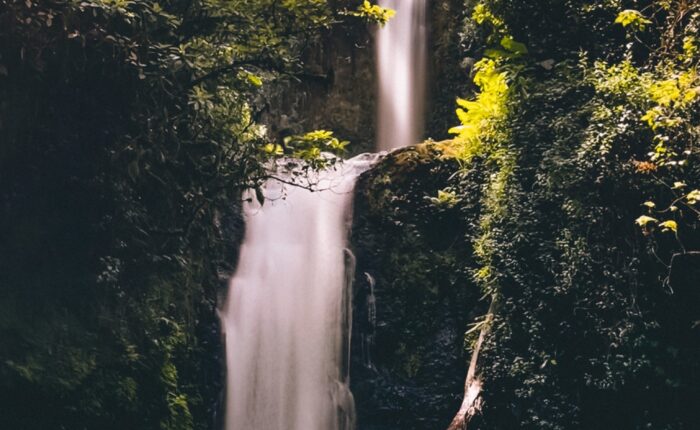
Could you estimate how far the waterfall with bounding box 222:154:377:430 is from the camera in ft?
40.2

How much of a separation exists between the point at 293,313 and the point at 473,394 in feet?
12.7

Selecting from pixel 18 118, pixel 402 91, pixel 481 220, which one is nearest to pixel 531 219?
pixel 481 220

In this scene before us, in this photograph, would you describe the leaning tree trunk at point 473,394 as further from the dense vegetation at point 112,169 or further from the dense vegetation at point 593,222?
the dense vegetation at point 112,169

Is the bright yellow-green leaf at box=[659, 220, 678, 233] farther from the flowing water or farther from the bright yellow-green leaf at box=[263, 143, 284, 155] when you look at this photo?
the flowing water

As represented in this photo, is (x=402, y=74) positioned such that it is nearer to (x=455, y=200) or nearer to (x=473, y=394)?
(x=455, y=200)

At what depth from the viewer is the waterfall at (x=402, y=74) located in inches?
753

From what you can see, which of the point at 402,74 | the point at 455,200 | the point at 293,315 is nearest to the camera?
the point at 455,200

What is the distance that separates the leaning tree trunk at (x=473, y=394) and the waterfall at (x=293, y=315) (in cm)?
247

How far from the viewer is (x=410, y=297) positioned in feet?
39.2

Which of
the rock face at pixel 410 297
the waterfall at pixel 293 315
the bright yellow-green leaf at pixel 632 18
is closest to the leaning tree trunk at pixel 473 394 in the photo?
the rock face at pixel 410 297

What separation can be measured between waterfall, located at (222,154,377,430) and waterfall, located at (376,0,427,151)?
544cm

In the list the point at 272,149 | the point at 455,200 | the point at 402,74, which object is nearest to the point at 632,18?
the point at 455,200

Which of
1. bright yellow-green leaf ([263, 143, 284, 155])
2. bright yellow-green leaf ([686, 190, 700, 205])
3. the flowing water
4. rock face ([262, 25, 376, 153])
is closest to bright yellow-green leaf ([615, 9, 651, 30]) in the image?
bright yellow-green leaf ([686, 190, 700, 205])

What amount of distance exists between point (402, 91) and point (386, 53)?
1.01 metres
